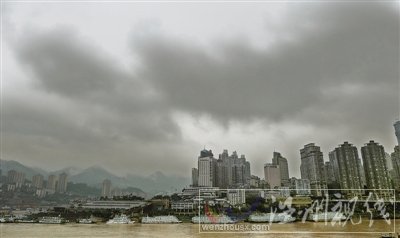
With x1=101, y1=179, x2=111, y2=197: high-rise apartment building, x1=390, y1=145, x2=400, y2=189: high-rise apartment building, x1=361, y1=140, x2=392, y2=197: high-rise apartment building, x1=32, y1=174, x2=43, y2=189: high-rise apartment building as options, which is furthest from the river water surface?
x1=32, y1=174, x2=43, y2=189: high-rise apartment building

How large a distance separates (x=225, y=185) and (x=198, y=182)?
3359 millimetres

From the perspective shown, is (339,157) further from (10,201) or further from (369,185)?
(10,201)

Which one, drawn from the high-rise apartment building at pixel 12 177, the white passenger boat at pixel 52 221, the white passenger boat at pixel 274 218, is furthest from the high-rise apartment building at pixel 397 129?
the high-rise apartment building at pixel 12 177

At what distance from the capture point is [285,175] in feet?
122

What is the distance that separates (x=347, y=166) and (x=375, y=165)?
216 centimetres

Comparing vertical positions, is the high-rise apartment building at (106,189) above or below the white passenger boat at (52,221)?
above

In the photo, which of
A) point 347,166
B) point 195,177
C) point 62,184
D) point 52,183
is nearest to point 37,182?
point 52,183

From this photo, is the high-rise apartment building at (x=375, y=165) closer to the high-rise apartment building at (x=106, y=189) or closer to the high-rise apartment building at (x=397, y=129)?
the high-rise apartment building at (x=397, y=129)

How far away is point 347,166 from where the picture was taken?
27484mm

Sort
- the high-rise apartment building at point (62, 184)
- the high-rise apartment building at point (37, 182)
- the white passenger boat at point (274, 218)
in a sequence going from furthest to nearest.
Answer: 1. the high-rise apartment building at point (62, 184)
2. the high-rise apartment building at point (37, 182)
3. the white passenger boat at point (274, 218)

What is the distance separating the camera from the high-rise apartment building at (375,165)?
25.6m

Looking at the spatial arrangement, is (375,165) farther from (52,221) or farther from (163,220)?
(52,221)

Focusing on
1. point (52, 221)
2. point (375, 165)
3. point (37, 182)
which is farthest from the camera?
point (37, 182)

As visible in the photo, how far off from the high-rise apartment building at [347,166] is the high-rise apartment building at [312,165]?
1.92 meters
